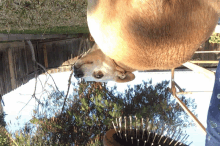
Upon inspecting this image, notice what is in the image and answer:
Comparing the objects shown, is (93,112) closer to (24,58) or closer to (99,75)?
(24,58)

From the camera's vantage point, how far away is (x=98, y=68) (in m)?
0.58

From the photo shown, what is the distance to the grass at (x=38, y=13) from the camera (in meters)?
1.44

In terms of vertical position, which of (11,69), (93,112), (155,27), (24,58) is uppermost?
(24,58)

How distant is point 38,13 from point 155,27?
4.57 feet

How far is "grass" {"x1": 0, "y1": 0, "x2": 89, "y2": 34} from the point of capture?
1443 mm

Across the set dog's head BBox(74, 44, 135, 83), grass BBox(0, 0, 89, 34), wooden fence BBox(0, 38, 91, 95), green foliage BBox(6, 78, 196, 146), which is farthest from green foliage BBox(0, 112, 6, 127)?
dog's head BBox(74, 44, 135, 83)

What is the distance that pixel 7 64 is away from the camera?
1.83m

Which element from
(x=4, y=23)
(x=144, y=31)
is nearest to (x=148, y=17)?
(x=144, y=31)

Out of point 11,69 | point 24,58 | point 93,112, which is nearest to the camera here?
point 11,69

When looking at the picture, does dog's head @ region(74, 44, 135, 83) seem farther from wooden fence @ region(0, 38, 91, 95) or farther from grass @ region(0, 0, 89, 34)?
wooden fence @ region(0, 38, 91, 95)

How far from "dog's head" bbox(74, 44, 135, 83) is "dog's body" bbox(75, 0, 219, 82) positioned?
140 millimetres

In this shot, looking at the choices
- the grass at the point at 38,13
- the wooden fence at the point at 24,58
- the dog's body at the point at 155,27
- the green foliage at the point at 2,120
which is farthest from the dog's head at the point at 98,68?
the green foliage at the point at 2,120

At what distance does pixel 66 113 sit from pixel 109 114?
488 mm

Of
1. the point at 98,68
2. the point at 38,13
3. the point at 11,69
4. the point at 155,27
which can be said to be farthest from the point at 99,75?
the point at 11,69
